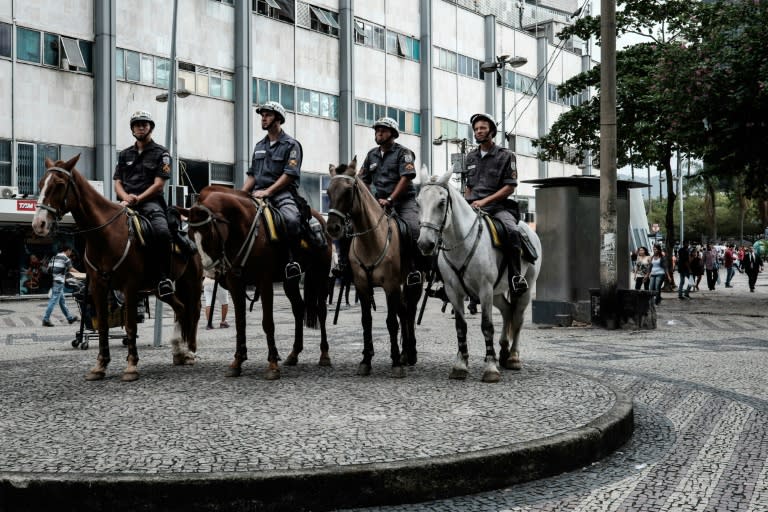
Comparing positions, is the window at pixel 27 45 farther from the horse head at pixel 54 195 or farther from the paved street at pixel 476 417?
the horse head at pixel 54 195

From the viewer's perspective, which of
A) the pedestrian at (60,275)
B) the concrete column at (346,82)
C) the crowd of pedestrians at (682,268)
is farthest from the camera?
the concrete column at (346,82)

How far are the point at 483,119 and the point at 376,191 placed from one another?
1.44 meters

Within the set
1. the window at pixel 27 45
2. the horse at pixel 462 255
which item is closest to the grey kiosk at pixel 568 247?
the horse at pixel 462 255

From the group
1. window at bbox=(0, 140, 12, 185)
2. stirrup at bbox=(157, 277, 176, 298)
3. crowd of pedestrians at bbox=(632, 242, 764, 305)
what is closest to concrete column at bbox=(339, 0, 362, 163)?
window at bbox=(0, 140, 12, 185)

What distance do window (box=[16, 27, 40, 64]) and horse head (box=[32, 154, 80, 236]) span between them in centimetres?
2347

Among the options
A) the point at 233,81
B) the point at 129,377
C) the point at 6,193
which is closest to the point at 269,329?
Result: the point at 129,377

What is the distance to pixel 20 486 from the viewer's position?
421 centimetres

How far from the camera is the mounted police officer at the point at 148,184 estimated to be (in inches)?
322

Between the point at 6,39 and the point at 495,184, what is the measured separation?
25.0m

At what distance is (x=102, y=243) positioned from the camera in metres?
7.72

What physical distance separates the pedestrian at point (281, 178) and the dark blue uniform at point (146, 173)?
36.4 inches

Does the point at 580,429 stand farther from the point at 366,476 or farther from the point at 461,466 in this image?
the point at 366,476

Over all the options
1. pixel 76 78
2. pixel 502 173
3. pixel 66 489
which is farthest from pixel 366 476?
pixel 76 78

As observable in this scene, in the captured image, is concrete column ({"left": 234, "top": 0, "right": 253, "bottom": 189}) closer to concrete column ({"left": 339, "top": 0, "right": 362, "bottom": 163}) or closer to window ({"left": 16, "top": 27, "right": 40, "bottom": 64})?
concrete column ({"left": 339, "top": 0, "right": 362, "bottom": 163})
